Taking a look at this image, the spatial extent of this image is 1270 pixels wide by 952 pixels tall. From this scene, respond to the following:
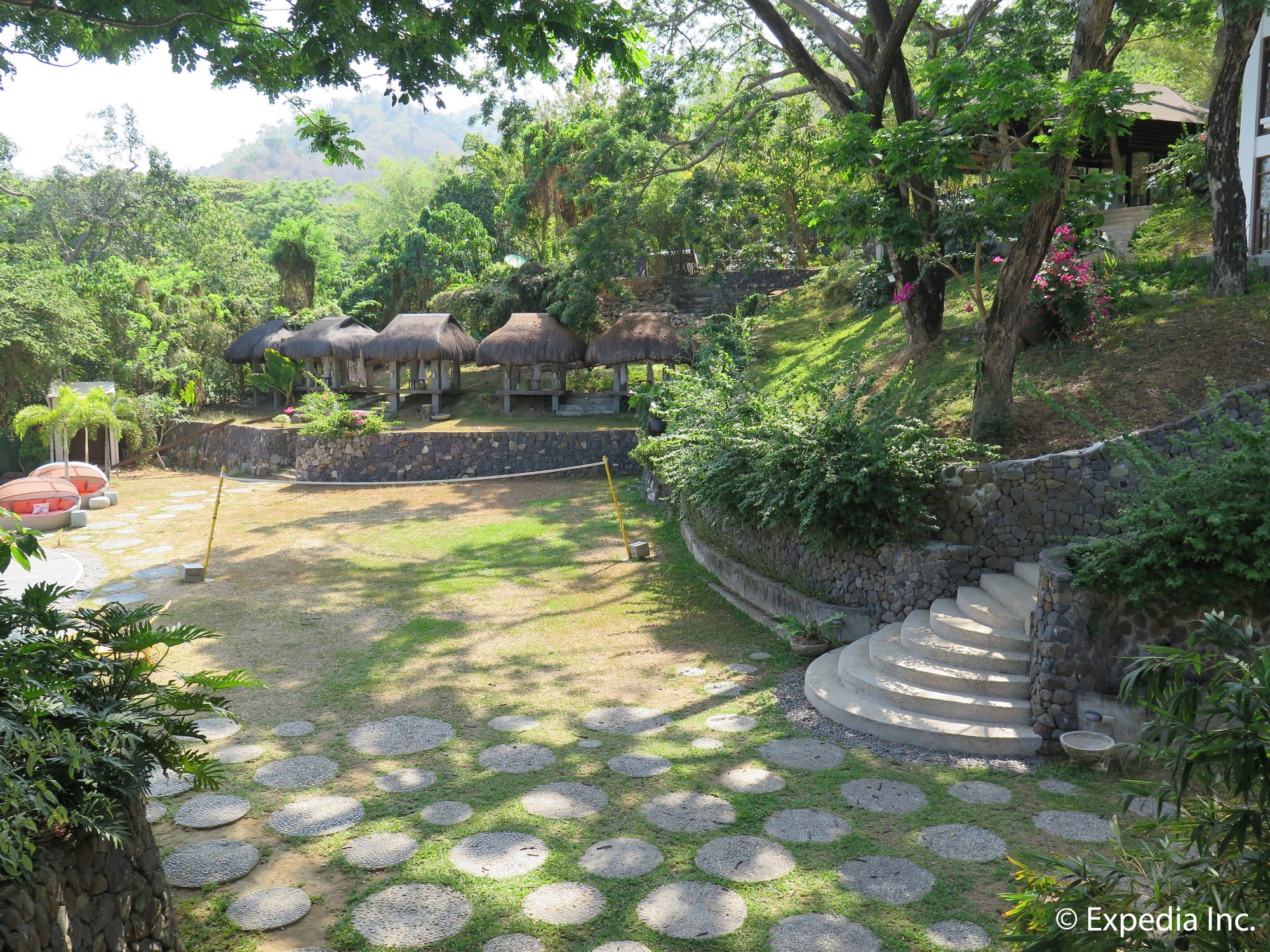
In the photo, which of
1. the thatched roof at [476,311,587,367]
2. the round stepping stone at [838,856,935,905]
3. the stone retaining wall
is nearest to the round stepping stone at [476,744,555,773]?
the round stepping stone at [838,856,935,905]

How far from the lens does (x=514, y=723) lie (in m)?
6.48

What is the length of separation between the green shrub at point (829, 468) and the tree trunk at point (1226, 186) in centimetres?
396

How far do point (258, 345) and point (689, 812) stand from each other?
2146 centimetres

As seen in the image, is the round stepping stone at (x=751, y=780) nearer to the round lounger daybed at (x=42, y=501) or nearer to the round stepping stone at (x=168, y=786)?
→ the round stepping stone at (x=168, y=786)

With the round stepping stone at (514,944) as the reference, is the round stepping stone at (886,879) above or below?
below

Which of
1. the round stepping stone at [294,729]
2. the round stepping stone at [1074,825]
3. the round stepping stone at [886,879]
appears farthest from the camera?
the round stepping stone at [294,729]

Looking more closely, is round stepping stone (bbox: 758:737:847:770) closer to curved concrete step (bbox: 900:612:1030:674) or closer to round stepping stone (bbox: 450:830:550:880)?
curved concrete step (bbox: 900:612:1030:674)

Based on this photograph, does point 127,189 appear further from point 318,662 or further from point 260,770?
point 260,770

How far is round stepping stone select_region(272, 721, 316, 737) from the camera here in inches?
243

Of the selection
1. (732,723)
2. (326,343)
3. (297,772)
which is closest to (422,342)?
(326,343)

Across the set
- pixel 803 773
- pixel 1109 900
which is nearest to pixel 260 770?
pixel 803 773

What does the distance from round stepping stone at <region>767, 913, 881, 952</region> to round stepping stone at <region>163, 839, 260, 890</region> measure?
2.60m

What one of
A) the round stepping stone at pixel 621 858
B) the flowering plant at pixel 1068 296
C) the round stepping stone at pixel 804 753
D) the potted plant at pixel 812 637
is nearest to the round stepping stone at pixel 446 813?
the round stepping stone at pixel 621 858

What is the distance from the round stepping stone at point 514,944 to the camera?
3.80 meters
